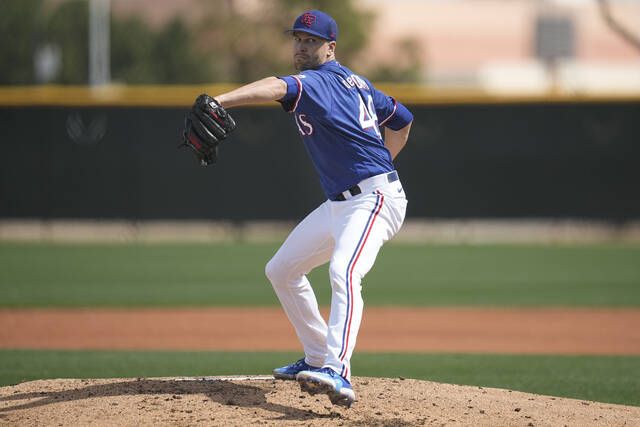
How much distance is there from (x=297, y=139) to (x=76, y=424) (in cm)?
1204

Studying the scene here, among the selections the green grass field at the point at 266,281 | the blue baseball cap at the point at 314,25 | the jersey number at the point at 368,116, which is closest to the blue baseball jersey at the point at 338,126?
the jersey number at the point at 368,116

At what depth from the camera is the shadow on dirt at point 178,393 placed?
4.86 metres

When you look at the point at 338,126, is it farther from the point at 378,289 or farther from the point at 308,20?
the point at 378,289

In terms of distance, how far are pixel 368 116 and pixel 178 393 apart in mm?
1696

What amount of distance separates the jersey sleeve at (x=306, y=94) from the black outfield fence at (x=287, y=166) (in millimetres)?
11554

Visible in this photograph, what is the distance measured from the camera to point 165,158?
16359 mm

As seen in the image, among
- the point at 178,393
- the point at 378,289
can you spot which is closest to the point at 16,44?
the point at 378,289

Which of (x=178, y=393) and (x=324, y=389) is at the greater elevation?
(x=324, y=389)

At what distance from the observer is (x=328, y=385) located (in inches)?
173

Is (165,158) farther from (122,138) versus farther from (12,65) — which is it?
(12,65)

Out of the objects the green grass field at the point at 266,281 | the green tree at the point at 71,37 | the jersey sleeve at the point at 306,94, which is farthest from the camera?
the green tree at the point at 71,37

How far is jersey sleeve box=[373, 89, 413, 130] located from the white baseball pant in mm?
499

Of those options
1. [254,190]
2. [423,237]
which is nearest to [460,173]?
[423,237]

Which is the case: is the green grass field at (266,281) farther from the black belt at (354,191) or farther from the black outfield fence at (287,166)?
the black belt at (354,191)
